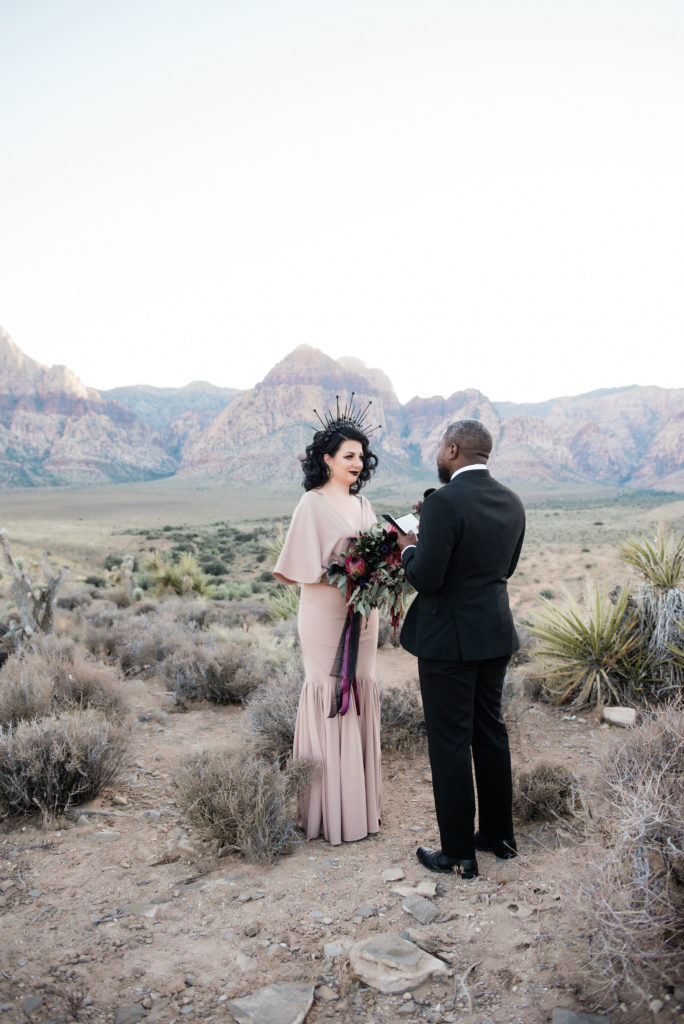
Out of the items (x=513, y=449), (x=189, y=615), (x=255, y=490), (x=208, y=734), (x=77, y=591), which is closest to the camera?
Answer: (x=208, y=734)

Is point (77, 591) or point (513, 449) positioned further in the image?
point (513, 449)

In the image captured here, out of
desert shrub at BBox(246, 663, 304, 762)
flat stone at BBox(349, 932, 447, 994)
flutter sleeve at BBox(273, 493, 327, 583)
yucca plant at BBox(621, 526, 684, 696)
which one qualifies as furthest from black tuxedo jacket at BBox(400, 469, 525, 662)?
yucca plant at BBox(621, 526, 684, 696)

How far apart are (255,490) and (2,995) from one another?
88.3 metres

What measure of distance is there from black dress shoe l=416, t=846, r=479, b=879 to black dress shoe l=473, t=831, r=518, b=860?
0.19 meters

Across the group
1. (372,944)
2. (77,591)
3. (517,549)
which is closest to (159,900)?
(372,944)

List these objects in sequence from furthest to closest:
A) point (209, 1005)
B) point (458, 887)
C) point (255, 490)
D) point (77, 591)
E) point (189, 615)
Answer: point (255, 490)
point (77, 591)
point (189, 615)
point (458, 887)
point (209, 1005)

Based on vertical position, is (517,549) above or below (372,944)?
above

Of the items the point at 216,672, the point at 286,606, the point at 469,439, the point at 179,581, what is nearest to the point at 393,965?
the point at 469,439

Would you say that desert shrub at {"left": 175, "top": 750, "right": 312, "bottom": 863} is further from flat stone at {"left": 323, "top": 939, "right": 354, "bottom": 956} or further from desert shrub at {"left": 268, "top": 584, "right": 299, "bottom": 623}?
desert shrub at {"left": 268, "top": 584, "right": 299, "bottom": 623}

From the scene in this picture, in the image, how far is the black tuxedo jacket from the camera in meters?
2.98

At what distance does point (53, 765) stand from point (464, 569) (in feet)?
9.45

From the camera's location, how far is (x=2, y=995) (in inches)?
95.9

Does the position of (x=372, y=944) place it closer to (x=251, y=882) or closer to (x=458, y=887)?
(x=458, y=887)

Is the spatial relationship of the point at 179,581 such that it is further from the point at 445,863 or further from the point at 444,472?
the point at 444,472
